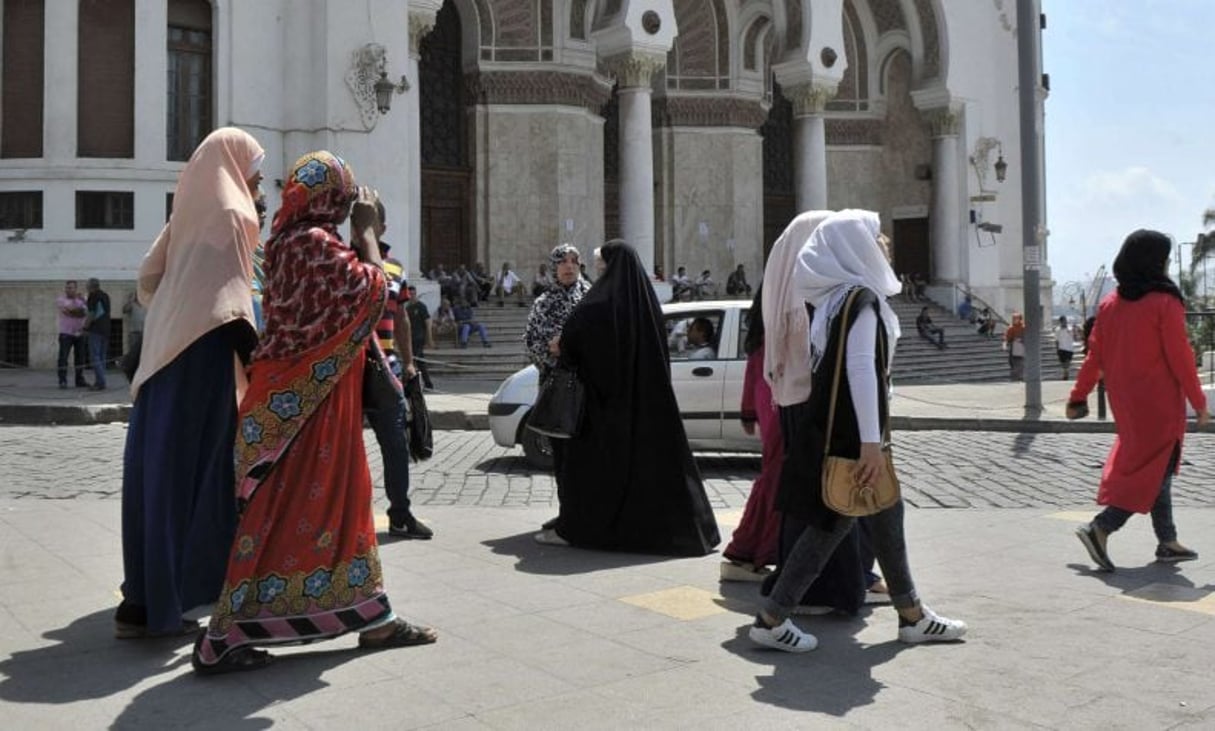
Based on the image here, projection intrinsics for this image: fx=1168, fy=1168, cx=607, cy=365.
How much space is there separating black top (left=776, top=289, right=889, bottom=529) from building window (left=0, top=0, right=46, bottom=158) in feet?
56.6

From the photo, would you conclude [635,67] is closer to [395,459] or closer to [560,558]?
[395,459]

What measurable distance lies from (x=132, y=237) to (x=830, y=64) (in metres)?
16.0

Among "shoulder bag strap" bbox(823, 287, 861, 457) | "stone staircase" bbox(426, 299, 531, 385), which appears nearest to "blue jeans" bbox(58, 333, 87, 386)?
"stone staircase" bbox(426, 299, 531, 385)

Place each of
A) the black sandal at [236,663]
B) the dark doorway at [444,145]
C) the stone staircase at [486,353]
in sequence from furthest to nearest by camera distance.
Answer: the dark doorway at [444,145], the stone staircase at [486,353], the black sandal at [236,663]

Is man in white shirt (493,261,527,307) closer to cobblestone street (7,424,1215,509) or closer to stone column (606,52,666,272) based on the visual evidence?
stone column (606,52,666,272)

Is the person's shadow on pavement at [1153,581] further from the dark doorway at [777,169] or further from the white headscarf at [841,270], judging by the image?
the dark doorway at [777,169]

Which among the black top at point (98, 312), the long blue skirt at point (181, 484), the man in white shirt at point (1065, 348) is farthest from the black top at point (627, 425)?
the man in white shirt at point (1065, 348)

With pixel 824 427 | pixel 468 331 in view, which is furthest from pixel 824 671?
pixel 468 331

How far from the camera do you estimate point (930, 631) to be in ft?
15.0

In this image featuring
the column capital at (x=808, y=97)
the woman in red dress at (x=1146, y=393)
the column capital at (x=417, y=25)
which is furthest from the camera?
the column capital at (x=808, y=97)

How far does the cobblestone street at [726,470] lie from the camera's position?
8430 millimetres

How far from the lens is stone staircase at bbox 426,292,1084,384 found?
64.9 feet

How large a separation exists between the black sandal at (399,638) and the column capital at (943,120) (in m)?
28.3

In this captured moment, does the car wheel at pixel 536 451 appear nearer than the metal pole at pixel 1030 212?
Yes
